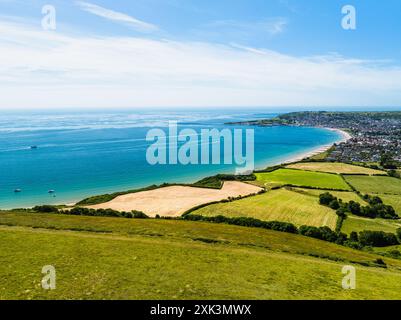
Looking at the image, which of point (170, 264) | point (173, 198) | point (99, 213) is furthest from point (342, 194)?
point (170, 264)

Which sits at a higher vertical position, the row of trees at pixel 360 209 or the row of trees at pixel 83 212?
the row of trees at pixel 83 212

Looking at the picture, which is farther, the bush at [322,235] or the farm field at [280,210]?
the farm field at [280,210]

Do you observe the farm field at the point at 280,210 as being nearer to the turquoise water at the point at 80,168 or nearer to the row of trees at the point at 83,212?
the row of trees at the point at 83,212

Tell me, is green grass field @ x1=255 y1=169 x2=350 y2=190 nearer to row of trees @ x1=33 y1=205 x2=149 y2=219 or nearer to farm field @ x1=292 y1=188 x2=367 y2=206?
farm field @ x1=292 y1=188 x2=367 y2=206

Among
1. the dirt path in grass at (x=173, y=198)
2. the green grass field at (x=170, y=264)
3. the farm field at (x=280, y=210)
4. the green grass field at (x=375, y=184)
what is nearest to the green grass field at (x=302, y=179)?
the green grass field at (x=375, y=184)

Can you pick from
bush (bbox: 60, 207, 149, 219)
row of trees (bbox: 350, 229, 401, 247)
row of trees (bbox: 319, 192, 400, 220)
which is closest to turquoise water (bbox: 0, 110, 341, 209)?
bush (bbox: 60, 207, 149, 219)
